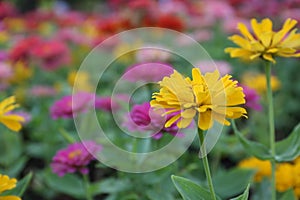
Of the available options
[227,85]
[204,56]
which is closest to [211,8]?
[204,56]

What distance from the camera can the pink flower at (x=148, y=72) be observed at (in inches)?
52.8

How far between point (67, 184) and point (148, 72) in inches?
14.9

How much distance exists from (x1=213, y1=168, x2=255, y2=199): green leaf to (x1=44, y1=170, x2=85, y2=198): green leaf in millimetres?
295

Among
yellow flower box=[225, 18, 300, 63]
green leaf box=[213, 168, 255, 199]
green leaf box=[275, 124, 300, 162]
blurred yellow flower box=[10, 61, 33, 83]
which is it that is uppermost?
yellow flower box=[225, 18, 300, 63]

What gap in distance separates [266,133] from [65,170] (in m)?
0.65

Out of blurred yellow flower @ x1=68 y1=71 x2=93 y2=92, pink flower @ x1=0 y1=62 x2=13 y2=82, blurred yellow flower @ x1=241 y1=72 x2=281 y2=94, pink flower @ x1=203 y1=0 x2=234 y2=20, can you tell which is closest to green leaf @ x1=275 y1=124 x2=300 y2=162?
blurred yellow flower @ x1=241 y1=72 x2=281 y2=94

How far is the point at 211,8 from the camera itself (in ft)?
7.45

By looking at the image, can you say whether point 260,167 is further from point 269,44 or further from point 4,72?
point 4,72

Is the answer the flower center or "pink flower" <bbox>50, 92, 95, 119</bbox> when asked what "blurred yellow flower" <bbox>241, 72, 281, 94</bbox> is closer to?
"pink flower" <bbox>50, 92, 95, 119</bbox>

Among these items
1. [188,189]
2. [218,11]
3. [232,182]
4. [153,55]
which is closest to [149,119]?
[188,189]

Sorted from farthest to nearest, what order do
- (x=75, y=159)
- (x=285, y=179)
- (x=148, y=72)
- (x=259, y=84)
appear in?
(x=259, y=84)
(x=148, y=72)
(x=285, y=179)
(x=75, y=159)

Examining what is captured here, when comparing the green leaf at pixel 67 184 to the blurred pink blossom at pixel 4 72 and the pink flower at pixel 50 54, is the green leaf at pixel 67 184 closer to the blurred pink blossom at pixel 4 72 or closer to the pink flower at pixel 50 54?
the blurred pink blossom at pixel 4 72

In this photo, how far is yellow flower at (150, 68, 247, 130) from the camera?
0.64 m

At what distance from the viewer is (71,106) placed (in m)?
1.16
